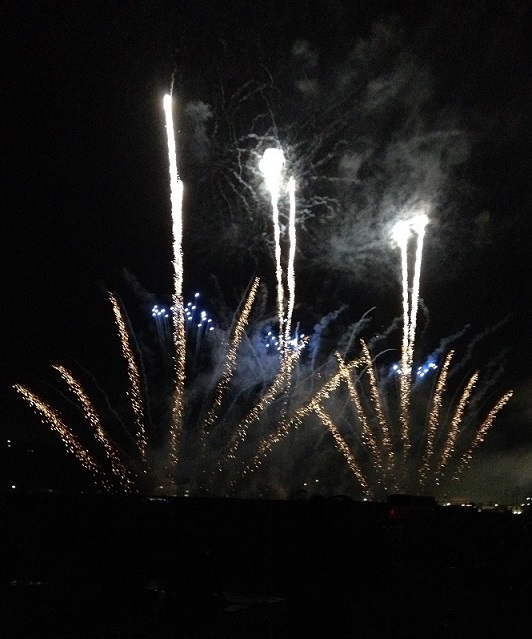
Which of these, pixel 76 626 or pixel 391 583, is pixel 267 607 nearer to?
pixel 76 626

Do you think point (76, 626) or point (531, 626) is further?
point (531, 626)

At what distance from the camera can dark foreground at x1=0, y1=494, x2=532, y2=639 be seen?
7777mm

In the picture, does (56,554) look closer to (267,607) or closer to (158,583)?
(158,583)

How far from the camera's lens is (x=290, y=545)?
11297 millimetres

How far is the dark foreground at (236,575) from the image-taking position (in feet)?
25.5

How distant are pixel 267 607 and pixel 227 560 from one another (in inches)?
87.3

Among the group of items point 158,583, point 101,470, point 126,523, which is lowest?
point 158,583

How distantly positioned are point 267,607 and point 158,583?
1.77m

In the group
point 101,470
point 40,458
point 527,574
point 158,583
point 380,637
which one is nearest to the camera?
point 380,637

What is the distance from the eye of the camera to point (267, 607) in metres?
8.67

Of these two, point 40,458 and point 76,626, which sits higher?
point 40,458

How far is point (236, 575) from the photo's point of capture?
10820 mm

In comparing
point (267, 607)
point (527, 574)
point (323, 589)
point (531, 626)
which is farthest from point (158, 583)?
point (527, 574)

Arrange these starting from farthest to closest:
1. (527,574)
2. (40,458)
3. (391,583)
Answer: (40,458), (527,574), (391,583)
